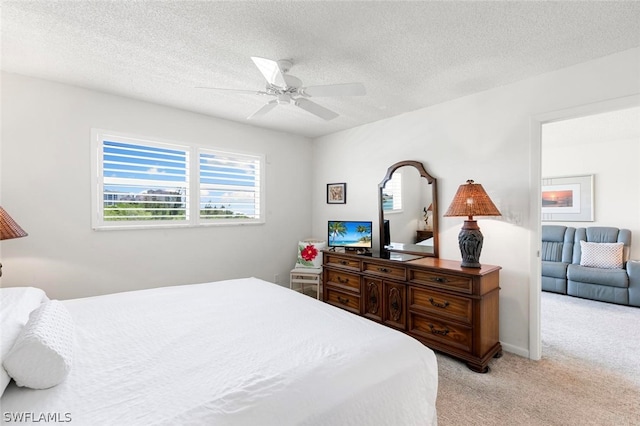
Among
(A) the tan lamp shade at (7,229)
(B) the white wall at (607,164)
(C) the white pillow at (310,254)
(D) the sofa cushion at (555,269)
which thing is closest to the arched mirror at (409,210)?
(C) the white pillow at (310,254)

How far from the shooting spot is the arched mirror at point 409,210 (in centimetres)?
332

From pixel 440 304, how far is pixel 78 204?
360 cm

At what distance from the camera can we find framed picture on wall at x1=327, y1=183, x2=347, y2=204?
4344 millimetres

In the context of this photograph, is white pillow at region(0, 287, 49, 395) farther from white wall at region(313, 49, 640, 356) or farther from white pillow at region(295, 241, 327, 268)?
white wall at region(313, 49, 640, 356)

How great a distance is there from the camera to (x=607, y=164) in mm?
4816

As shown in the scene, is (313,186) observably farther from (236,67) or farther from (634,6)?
(634,6)

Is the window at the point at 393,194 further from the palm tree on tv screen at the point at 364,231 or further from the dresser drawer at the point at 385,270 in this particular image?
the dresser drawer at the point at 385,270

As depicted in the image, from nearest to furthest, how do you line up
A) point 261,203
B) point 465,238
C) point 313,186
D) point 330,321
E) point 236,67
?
1. point 330,321
2. point 236,67
3. point 465,238
4. point 261,203
5. point 313,186

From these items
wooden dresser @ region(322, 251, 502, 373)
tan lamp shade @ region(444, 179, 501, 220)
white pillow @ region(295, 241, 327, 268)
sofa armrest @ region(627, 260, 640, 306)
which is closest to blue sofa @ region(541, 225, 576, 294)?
sofa armrest @ region(627, 260, 640, 306)

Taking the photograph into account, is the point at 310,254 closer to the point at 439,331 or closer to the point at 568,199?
the point at 439,331

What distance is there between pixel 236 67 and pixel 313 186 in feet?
8.66

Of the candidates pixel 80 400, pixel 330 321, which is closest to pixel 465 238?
pixel 330 321

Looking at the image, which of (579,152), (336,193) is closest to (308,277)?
(336,193)

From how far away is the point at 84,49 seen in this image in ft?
7.15
